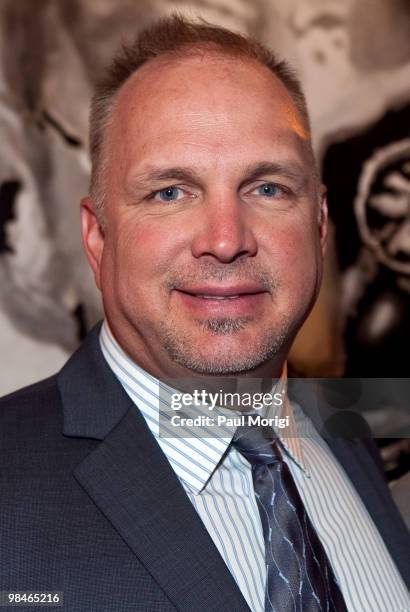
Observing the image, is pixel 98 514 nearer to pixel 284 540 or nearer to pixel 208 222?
pixel 284 540

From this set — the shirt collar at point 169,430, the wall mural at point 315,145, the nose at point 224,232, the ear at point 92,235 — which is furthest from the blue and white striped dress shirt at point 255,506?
the wall mural at point 315,145

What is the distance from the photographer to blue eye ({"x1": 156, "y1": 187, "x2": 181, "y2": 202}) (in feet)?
4.46

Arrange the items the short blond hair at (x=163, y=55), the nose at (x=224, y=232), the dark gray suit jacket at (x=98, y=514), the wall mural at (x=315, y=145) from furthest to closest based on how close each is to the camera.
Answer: the wall mural at (x=315, y=145)
the short blond hair at (x=163, y=55)
the nose at (x=224, y=232)
the dark gray suit jacket at (x=98, y=514)

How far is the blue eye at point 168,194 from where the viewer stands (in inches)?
53.5

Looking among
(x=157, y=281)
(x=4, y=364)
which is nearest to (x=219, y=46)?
(x=157, y=281)

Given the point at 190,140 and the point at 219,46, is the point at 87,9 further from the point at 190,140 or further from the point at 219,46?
the point at 190,140

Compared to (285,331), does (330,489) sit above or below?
below

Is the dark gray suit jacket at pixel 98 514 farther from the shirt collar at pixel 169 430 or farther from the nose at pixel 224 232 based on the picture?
the nose at pixel 224 232

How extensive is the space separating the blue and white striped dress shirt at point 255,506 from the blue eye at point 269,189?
348 mm

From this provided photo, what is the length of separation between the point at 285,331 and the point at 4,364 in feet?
2.98

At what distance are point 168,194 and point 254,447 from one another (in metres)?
0.42

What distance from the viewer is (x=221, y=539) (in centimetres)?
128

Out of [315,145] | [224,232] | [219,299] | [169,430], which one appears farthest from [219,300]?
[315,145]

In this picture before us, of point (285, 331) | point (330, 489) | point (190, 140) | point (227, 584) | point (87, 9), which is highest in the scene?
point (87, 9)
